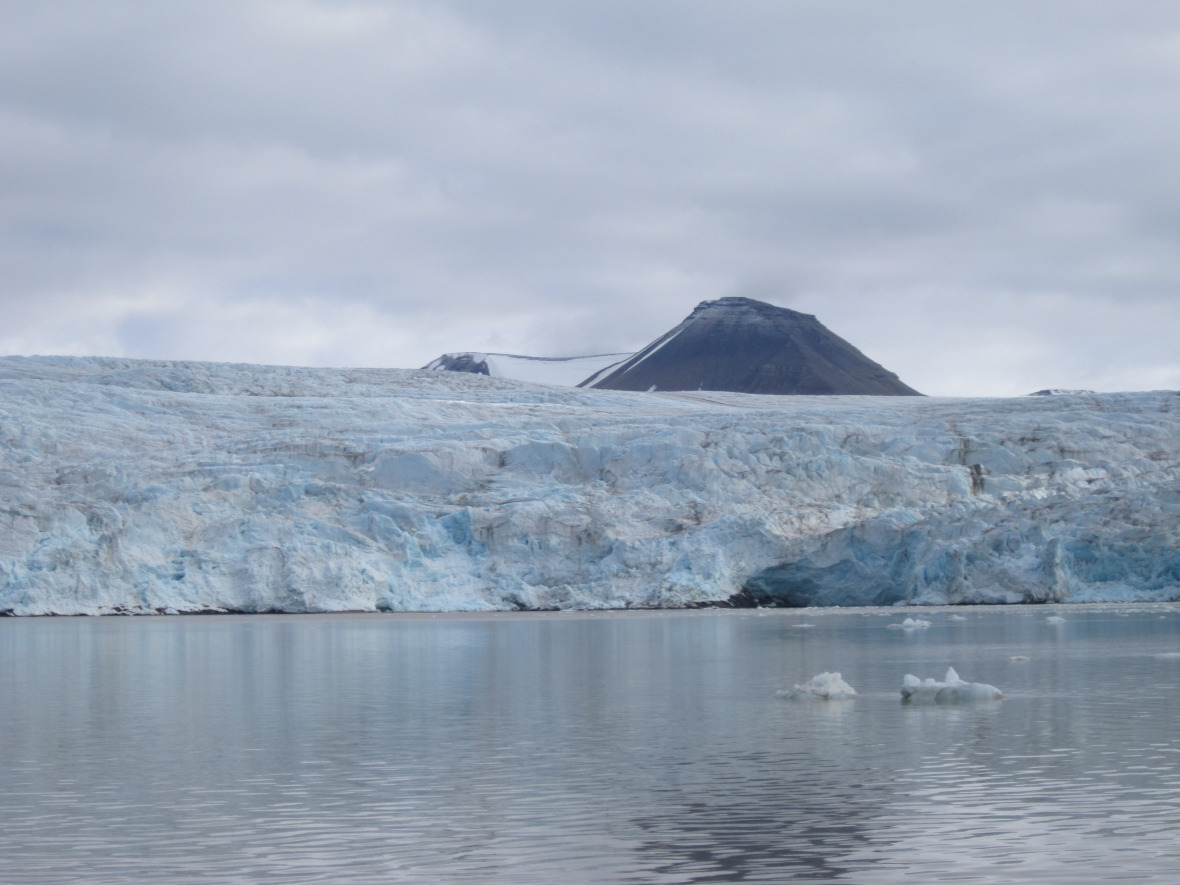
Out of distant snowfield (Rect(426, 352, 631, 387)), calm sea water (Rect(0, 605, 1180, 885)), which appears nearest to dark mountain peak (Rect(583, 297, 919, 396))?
distant snowfield (Rect(426, 352, 631, 387))

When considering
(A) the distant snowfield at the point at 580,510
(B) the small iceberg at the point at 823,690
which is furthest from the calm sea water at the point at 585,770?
(A) the distant snowfield at the point at 580,510

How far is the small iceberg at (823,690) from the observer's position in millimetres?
10172

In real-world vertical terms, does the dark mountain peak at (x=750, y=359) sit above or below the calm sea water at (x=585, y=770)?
above

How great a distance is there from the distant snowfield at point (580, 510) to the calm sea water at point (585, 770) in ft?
35.0

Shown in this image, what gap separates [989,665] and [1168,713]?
411 cm

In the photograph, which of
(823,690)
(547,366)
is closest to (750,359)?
(547,366)

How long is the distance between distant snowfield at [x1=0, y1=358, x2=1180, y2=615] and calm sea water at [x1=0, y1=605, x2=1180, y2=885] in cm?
1068

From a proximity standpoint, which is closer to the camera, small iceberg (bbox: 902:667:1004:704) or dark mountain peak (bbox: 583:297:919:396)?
small iceberg (bbox: 902:667:1004:704)

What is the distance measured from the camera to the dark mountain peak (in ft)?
302

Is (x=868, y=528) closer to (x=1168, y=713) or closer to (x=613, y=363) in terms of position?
(x=1168, y=713)

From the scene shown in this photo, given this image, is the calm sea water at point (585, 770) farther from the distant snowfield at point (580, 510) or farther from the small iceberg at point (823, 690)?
the distant snowfield at point (580, 510)

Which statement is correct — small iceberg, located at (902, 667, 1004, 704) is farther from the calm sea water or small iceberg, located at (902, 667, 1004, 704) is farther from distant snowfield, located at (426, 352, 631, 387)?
distant snowfield, located at (426, 352, 631, 387)

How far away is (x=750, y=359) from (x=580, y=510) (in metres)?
71.3

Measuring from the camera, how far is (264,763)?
7648mm
